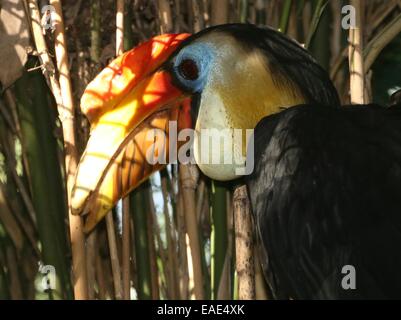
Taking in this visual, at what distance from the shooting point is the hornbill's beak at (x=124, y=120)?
1.95 m

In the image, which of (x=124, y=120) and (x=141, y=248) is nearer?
(x=124, y=120)

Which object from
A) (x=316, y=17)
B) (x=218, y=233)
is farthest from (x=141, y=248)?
(x=316, y=17)

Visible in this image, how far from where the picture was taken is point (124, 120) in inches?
78.0

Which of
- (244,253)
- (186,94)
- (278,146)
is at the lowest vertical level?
(244,253)

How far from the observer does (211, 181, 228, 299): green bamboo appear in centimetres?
219

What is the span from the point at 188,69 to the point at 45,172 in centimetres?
38

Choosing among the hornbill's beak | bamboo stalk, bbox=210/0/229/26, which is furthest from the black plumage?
bamboo stalk, bbox=210/0/229/26

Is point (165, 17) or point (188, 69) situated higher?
point (165, 17)

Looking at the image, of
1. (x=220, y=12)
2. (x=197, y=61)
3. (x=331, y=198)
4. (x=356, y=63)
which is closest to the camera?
(x=331, y=198)

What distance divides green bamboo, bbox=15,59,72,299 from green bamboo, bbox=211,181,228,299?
1.00ft

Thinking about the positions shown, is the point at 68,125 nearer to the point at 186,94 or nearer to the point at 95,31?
the point at 186,94

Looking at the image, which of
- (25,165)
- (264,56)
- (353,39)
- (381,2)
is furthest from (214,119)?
(381,2)

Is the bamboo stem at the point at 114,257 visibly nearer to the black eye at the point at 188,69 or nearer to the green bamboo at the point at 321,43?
the black eye at the point at 188,69

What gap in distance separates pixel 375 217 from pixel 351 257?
3.1 inches
